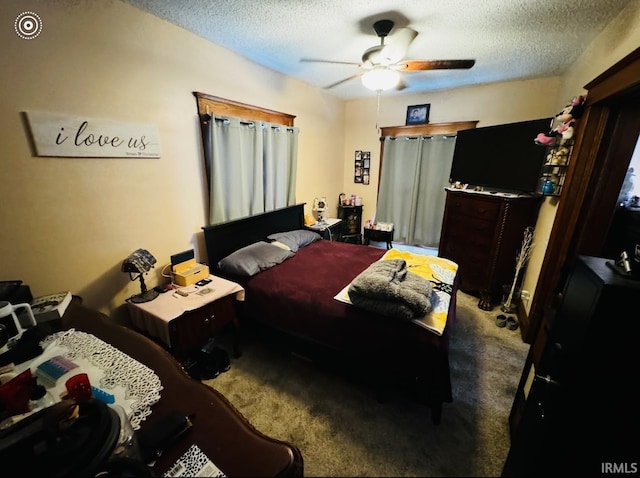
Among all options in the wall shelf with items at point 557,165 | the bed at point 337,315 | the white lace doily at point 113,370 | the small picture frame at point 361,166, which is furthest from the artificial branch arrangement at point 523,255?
the white lace doily at point 113,370

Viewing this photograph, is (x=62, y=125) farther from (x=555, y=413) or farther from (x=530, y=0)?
(x=530, y=0)

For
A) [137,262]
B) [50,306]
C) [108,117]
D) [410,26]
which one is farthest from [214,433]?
[410,26]

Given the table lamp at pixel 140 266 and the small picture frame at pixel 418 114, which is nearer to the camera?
the table lamp at pixel 140 266

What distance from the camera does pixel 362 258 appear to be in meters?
2.41

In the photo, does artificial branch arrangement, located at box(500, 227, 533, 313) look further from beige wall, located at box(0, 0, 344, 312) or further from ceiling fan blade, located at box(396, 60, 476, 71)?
beige wall, located at box(0, 0, 344, 312)

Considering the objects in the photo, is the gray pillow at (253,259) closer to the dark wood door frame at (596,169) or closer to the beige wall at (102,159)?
the beige wall at (102,159)

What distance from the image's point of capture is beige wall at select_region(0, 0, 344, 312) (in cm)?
131

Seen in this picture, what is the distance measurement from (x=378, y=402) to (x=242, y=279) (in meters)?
1.29

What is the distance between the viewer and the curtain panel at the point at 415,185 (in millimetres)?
3760

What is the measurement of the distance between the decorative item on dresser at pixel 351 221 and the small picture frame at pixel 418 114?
A: 151 centimetres

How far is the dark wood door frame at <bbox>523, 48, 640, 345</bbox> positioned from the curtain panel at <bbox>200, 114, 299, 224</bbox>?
2.49m

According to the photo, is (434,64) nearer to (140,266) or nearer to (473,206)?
(473,206)

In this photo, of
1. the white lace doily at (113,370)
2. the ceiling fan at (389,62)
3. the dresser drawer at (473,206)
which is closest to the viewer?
the white lace doily at (113,370)

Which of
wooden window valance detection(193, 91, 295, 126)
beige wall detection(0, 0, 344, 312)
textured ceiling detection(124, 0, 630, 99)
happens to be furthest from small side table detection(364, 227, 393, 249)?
beige wall detection(0, 0, 344, 312)
